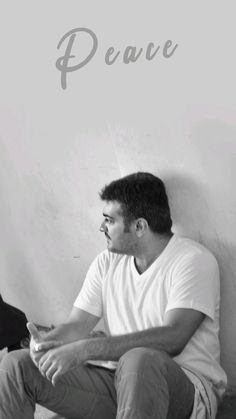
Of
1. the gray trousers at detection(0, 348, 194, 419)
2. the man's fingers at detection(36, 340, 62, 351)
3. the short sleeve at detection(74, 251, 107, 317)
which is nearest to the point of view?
the gray trousers at detection(0, 348, 194, 419)

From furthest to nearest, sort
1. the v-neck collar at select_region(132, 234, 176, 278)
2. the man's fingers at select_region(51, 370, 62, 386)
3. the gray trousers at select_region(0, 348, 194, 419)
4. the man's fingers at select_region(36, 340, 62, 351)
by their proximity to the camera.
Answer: the v-neck collar at select_region(132, 234, 176, 278) < the man's fingers at select_region(36, 340, 62, 351) < the man's fingers at select_region(51, 370, 62, 386) < the gray trousers at select_region(0, 348, 194, 419)

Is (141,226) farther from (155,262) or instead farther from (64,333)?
(64,333)

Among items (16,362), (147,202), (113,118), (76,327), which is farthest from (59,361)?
(113,118)

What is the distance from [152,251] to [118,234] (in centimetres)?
14

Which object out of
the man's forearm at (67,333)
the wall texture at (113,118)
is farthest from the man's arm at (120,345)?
the wall texture at (113,118)

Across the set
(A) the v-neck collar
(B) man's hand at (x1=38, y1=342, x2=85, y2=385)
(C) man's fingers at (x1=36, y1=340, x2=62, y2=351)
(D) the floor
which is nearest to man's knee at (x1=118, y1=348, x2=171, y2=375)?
(B) man's hand at (x1=38, y1=342, x2=85, y2=385)

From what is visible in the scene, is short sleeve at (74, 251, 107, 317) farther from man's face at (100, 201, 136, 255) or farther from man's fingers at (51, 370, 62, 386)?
man's fingers at (51, 370, 62, 386)

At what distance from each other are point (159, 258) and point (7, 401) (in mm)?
697

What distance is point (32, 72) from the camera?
8.38 ft

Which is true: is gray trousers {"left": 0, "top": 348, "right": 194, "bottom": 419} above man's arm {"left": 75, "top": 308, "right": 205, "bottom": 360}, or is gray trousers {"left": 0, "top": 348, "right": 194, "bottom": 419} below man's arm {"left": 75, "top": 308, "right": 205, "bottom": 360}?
below

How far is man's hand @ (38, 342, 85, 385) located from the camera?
198cm

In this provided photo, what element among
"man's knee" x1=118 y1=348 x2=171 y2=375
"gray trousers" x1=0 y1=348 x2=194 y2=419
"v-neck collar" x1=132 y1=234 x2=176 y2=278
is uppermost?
"v-neck collar" x1=132 y1=234 x2=176 y2=278

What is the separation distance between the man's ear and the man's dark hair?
12mm

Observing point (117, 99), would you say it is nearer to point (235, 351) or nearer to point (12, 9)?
point (12, 9)
